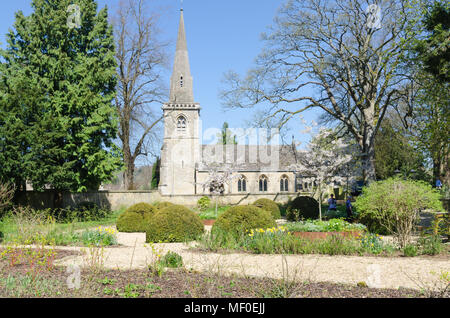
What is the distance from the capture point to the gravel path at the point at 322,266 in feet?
20.1

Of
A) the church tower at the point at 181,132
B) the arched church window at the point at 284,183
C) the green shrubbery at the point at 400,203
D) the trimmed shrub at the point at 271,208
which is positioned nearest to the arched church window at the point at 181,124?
the church tower at the point at 181,132

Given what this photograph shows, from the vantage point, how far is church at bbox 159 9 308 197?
4031cm

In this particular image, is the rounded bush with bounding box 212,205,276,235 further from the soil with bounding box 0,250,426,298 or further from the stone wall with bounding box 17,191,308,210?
the stone wall with bounding box 17,191,308,210

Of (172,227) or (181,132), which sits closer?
(172,227)

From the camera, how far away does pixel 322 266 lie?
7.41 metres

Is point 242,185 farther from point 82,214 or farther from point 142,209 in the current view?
point 142,209

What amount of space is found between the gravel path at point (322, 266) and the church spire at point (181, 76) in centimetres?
3300

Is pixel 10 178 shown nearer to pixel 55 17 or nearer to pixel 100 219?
pixel 100 219

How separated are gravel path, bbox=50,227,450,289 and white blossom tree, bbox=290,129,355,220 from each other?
28.8 feet

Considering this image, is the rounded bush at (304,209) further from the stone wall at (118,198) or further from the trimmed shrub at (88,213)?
the trimmed shrub at (88,213)

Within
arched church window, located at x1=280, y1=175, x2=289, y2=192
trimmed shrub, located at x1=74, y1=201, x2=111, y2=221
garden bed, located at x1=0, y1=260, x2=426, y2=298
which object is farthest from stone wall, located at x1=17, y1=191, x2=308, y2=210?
garden bed, located at x1=0, y1=260, x2=426, y2=298

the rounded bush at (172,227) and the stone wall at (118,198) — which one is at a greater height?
the stone wall at (118,198)

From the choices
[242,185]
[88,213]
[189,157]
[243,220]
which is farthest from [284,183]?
[243,220]

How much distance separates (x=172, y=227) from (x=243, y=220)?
7.07 ft
